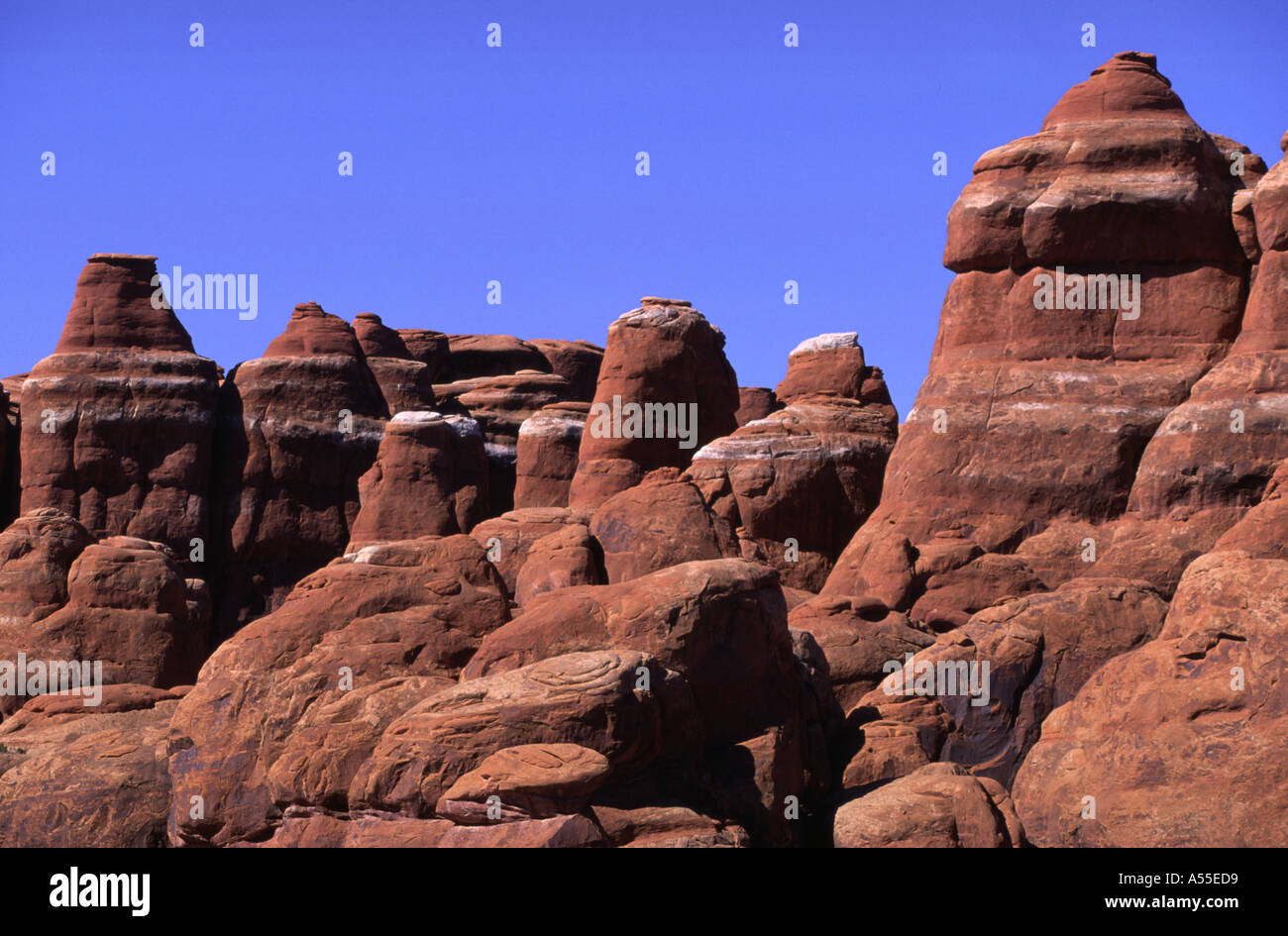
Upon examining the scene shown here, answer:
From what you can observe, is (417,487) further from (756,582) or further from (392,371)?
(756,582)

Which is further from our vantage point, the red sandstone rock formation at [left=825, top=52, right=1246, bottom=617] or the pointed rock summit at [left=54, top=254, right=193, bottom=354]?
the pointed rock summit at [left=54, top=254, right=193, bottom=354]

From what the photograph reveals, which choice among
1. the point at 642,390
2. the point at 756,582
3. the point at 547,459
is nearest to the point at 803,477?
the point at 642,390

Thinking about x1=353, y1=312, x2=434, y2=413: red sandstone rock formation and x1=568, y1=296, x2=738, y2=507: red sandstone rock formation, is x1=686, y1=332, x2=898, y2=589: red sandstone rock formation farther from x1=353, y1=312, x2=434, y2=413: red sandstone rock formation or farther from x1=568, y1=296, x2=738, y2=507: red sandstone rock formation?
x1=353, y1=312, x2=434, y2=413: red sandstone rock formation

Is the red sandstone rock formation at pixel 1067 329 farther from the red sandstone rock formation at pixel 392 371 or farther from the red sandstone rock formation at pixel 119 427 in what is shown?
the red sandstone rock formation at pixel 392 371

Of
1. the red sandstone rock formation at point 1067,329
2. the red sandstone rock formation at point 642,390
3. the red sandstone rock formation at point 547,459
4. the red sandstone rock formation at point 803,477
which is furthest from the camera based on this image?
the red sandstone rock formation at point 547,459

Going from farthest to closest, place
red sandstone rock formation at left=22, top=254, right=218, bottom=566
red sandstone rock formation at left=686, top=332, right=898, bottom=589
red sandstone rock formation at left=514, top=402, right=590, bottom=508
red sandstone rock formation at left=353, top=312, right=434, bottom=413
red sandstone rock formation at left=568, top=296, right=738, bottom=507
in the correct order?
1. red sandstone rock formation at left=353, top=312, right=434, bottom=413
2. red sandstone rock formation at left=22, top=254, right=218, bottom=566
3. red sandstone rock formation at left=514, top=402, right=590, bottom=508
4. red sandstone rock formation at left=568, top=296, right=738, bottom=507
5. red sandstone rock formation at left=686, top=332, right=898, bottom=589

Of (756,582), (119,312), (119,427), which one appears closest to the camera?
(756,582)

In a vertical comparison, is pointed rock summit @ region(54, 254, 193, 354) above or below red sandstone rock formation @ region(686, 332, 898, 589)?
above

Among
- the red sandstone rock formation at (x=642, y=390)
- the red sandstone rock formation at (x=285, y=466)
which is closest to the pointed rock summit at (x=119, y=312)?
the red sandstone rock formation at (x=285, y=466)

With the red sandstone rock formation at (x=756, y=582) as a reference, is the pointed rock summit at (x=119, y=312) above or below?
above

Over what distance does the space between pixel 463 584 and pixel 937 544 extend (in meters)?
7.37

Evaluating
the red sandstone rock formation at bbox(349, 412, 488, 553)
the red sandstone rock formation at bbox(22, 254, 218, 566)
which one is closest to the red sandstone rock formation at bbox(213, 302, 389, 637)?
the red sandstone rock formation at bbox(22, 254, 218, 566)

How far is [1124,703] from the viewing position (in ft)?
44.8

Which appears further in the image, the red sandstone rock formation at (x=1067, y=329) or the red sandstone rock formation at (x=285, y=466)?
the red sandstone rock formation at (x=285, y=466)
